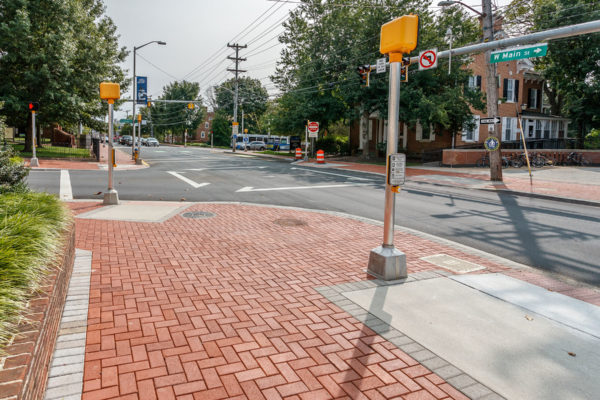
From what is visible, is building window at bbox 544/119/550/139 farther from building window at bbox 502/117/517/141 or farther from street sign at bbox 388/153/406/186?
street sign at bbox 388/153/406/186

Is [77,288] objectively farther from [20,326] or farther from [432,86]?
[432,86]

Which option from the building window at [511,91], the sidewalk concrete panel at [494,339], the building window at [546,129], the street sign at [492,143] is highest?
the building window at [511,91]

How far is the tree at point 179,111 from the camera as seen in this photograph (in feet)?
284

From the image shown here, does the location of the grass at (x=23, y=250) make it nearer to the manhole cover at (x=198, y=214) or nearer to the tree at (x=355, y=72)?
the manhole cover at (x=198, y=214)

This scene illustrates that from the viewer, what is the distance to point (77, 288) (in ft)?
15.8

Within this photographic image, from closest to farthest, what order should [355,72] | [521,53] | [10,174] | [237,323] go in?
[237,323], [10,174], [521,53], [355,72]

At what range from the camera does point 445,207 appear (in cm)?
1205

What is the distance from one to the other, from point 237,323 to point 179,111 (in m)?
90.5

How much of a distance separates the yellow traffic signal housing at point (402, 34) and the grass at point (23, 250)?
4.27 meters

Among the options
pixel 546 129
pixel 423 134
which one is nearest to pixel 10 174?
pixel 423 134

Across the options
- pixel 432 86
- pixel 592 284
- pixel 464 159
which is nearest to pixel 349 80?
pixel 432 86

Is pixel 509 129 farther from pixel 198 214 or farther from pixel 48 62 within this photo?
pixel 48 62

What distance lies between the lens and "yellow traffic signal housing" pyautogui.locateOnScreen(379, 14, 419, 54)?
508cm

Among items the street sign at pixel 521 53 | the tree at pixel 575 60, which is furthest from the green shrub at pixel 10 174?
the tree at pixel 575 60
